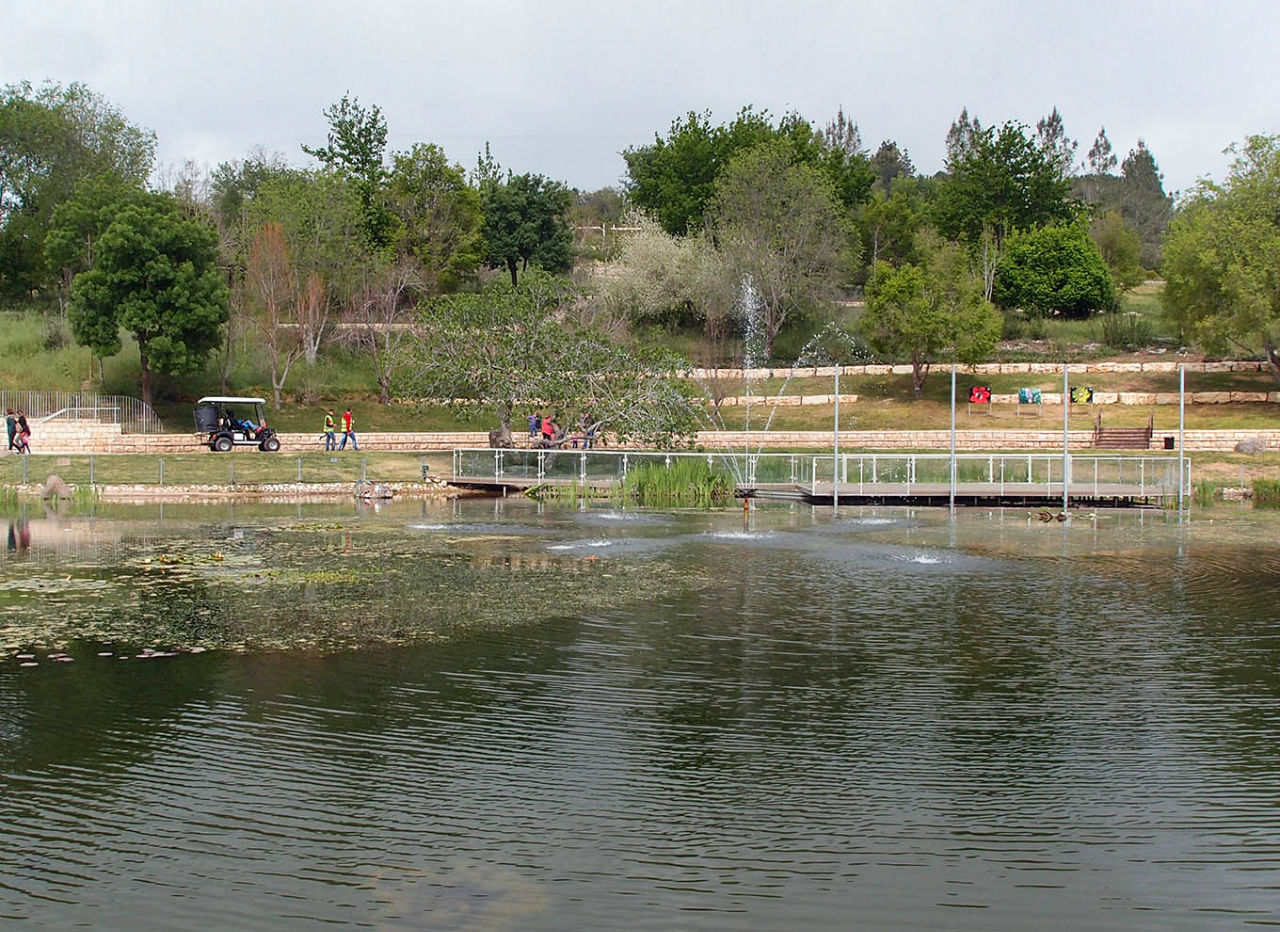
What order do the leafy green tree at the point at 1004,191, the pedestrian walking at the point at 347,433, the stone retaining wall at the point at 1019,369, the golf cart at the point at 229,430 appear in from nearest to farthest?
the golf cart at the point at 229,430 < the pedestrian walking at the point at 347,433 < the stone retaining wall at the point at 1019,369 < the leafy green tree at the point at 1004,191

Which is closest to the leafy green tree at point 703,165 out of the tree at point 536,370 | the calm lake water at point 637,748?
the tree at point 536,370

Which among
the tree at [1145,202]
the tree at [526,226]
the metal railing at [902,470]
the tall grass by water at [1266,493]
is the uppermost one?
the tree at [1145,202]

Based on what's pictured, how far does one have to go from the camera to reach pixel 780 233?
6594 cm

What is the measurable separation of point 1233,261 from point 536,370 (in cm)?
3257

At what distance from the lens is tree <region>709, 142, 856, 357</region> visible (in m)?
64.3

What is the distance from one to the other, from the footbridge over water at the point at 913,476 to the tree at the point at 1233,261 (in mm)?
19833

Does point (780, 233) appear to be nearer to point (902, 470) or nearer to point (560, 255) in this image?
point (560, 255)

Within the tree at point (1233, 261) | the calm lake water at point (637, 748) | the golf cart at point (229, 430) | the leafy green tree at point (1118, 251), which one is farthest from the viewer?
the leafy green tree at point (1118, 251)

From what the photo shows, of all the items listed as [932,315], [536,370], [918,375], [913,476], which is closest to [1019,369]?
[918,375]

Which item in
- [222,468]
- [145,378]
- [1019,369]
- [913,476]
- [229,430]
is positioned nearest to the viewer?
[913,476]

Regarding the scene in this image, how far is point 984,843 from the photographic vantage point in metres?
9.39

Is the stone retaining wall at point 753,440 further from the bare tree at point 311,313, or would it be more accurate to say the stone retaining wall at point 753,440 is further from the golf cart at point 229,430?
the bare tree at point 311,313

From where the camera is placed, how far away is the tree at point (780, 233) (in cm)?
6431

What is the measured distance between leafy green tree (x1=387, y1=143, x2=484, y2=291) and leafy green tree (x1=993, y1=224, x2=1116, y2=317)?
30.8m
